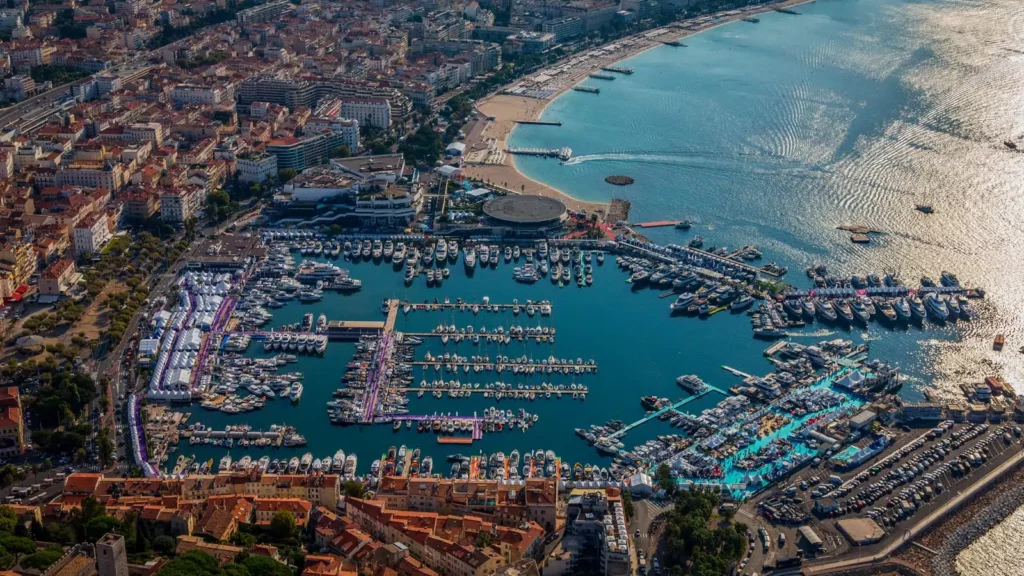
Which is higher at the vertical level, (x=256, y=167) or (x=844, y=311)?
(x=844, y=311)

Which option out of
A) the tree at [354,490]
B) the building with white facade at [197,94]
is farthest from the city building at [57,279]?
the building with white facade at [197,94]

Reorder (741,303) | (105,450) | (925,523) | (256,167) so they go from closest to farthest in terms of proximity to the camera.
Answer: (925,523) → (105,450) → (741,303) → (256,167)

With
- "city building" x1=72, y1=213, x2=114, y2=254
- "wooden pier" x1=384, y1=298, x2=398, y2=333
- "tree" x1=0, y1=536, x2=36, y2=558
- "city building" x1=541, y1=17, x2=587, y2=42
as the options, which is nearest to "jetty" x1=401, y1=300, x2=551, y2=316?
"wooden pier" x1=384, y1=298, x2=398, y2=333

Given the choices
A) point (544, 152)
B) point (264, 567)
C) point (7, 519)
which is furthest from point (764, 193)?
point (7, 519)

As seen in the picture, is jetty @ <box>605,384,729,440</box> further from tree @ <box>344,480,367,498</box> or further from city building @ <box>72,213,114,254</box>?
city building @ <box>72,213,114,254</box>

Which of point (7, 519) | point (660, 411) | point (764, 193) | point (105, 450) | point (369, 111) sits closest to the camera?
point (7, 519)

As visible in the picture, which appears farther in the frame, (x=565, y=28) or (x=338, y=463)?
(x=565, y=28)

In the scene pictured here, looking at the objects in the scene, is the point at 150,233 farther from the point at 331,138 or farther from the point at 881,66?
the point at 881,66

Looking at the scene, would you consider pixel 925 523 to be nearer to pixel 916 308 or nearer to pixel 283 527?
pixel 916 308
